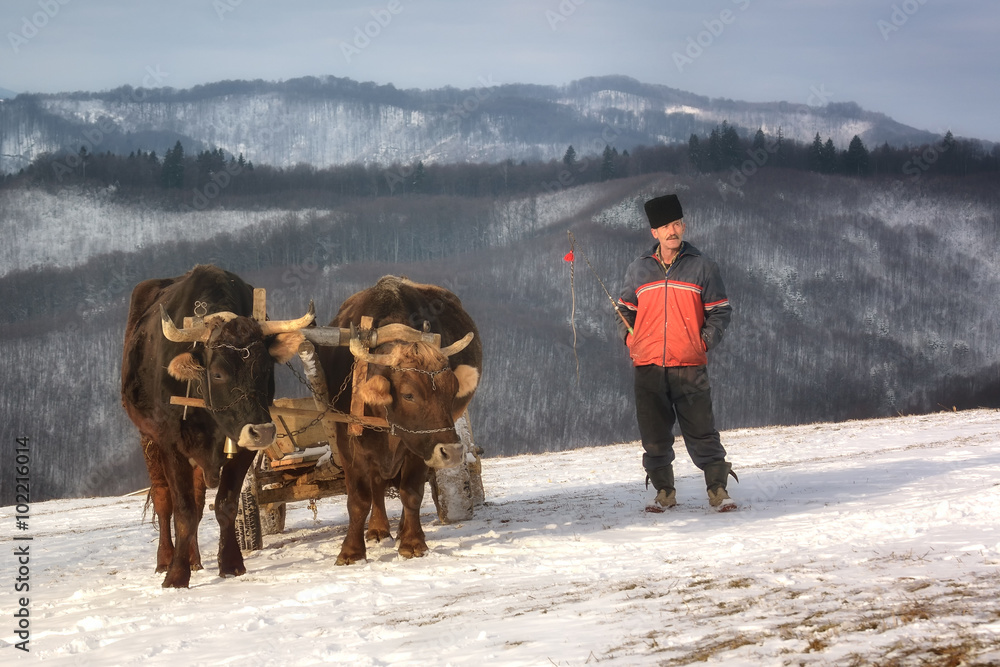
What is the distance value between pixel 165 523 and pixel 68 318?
38886mm

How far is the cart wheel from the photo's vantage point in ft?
28.7

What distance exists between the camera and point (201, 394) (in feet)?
23.2

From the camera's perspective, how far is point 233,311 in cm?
793

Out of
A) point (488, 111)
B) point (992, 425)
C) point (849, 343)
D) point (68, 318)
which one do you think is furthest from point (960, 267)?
point (68, 318)

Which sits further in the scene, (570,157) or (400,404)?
(570,157)

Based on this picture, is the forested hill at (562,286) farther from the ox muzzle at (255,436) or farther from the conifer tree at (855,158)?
the ox muzzle at (255,436)

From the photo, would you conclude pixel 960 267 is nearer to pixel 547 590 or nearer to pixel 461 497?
pixel 461 497

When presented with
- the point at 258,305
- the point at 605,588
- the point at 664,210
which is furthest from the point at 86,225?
the point at 605,588

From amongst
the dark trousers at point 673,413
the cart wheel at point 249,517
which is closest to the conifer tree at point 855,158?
the dark trousers at point 673,413

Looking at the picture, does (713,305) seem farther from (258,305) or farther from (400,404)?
(258,305)

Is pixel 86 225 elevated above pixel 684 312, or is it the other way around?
pixel 86 225

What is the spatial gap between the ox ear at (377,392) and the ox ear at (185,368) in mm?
1273

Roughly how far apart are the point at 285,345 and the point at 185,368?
79cm

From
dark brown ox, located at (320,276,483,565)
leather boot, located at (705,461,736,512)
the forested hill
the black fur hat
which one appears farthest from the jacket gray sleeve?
the forested hill
